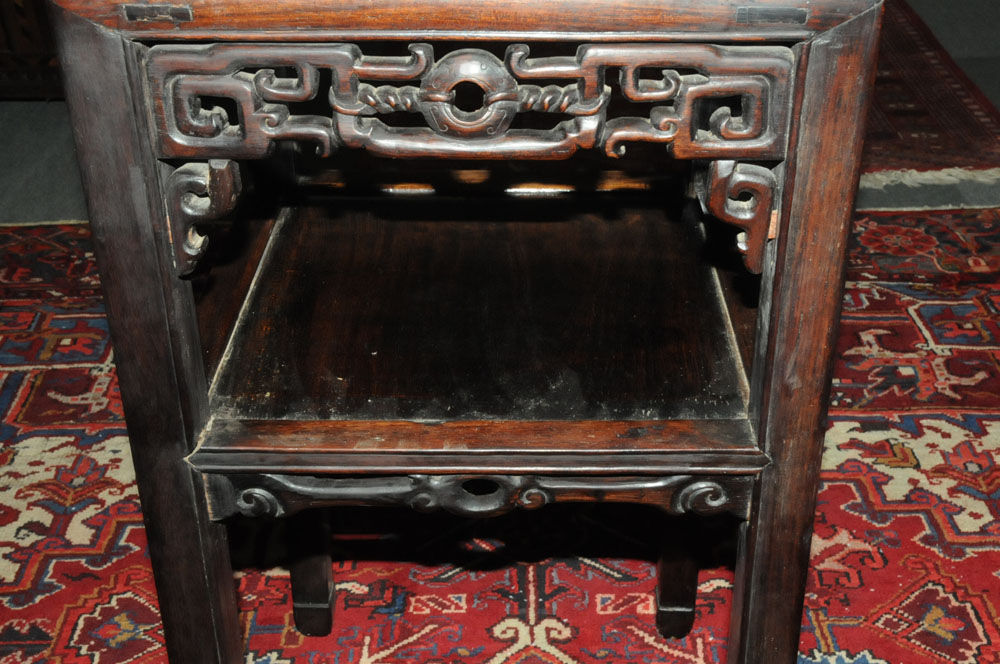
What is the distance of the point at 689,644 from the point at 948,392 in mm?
908

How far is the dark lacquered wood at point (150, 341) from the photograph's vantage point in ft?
3.24

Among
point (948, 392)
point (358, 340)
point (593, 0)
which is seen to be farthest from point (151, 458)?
point (948, 392)

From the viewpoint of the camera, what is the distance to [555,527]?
2.02 m

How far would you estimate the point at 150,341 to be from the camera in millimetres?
1107

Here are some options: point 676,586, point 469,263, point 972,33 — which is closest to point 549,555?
A: point 676,586

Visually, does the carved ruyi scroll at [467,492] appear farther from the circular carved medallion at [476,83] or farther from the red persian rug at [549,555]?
the red persian rug at [549,555]

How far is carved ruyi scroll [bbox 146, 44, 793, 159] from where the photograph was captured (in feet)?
3.18

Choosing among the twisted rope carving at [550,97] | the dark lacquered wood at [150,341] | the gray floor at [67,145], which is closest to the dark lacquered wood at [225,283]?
the dark lacquered wood at [150,341]

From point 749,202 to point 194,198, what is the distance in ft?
1.63

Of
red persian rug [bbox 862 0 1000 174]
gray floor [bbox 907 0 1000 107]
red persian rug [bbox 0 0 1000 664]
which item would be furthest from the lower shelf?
gray floor [bbox 907 0 1000 107]

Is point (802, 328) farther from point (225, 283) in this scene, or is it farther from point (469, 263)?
point (225, 283)

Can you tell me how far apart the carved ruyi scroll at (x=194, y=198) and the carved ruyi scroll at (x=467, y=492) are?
0.83ft

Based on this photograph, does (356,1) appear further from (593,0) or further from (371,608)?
(371,608)

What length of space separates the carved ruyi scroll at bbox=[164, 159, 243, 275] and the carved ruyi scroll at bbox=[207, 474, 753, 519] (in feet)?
0.83
